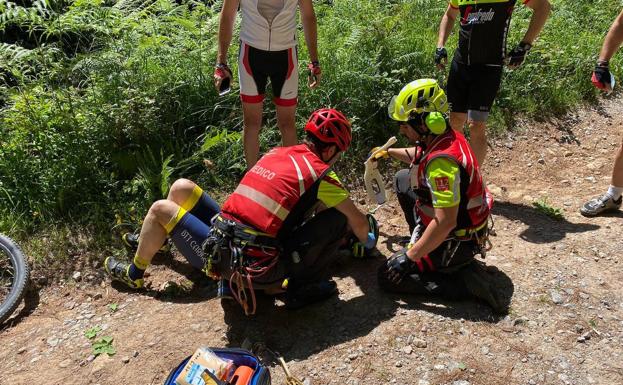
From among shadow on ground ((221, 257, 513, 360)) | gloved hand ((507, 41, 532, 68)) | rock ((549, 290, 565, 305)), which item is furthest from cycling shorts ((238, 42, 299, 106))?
rock ((549, 290, 565, 305))

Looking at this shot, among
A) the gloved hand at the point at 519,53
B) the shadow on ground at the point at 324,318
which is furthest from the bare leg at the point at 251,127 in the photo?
the gloved hand at the point at 519,53

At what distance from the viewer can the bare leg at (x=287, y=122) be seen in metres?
4.99

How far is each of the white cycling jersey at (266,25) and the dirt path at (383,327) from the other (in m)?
2.13

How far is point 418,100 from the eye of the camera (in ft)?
12.1

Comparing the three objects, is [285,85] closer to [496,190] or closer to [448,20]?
[448,20]

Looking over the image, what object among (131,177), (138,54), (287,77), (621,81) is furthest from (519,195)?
(138,54)

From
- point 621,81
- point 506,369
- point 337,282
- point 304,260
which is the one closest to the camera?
point 506,369

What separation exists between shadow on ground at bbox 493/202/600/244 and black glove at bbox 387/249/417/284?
166 centimetres

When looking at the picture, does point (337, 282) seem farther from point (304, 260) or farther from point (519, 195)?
point (519, 195)

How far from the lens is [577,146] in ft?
21.9

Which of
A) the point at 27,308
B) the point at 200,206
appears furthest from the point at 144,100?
the point at 27,308

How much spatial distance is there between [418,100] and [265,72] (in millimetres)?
1696

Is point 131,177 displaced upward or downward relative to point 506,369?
upward

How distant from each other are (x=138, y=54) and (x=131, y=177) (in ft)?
5.14
